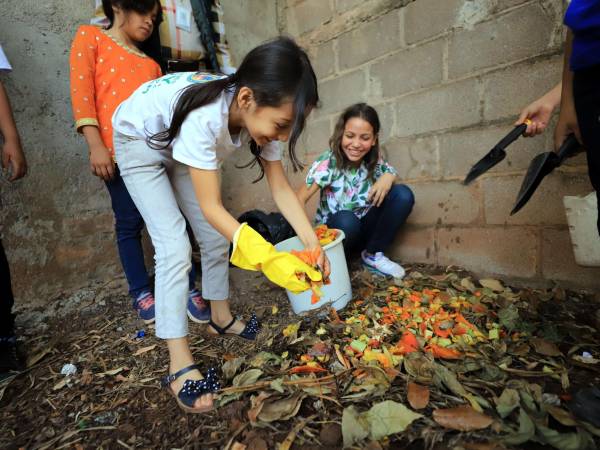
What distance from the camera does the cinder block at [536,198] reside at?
5.34 ft

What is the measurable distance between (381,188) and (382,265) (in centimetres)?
46

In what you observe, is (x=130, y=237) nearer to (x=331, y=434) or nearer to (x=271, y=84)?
(x=271, y=84)

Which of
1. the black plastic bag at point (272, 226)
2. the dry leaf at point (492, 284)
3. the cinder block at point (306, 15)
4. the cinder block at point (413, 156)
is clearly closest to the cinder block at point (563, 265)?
the dry leaf at point (492, 284)

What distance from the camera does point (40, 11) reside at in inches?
72.8

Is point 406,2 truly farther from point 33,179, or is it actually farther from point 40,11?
point 33,179

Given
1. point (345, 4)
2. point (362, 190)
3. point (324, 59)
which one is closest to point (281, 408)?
point (362, 190)

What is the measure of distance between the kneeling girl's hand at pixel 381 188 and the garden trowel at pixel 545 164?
0.92 meters

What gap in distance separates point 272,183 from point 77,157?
130cm

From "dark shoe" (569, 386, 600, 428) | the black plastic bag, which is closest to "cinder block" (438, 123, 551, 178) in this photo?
the black plastic bag

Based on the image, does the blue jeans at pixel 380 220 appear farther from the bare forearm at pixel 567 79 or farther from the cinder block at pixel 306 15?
the cinder block at pixel 306 15

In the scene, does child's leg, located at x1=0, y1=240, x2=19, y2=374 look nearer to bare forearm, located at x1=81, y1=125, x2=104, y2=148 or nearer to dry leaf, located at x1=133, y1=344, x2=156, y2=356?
dry leaf, located at x1=133, y1=344, x2=156, y2=356

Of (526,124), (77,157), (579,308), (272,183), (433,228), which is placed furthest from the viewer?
(433,228)

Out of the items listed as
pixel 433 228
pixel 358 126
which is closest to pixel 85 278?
pixel 358 126

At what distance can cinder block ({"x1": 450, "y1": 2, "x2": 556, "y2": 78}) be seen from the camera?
1.63 metres
